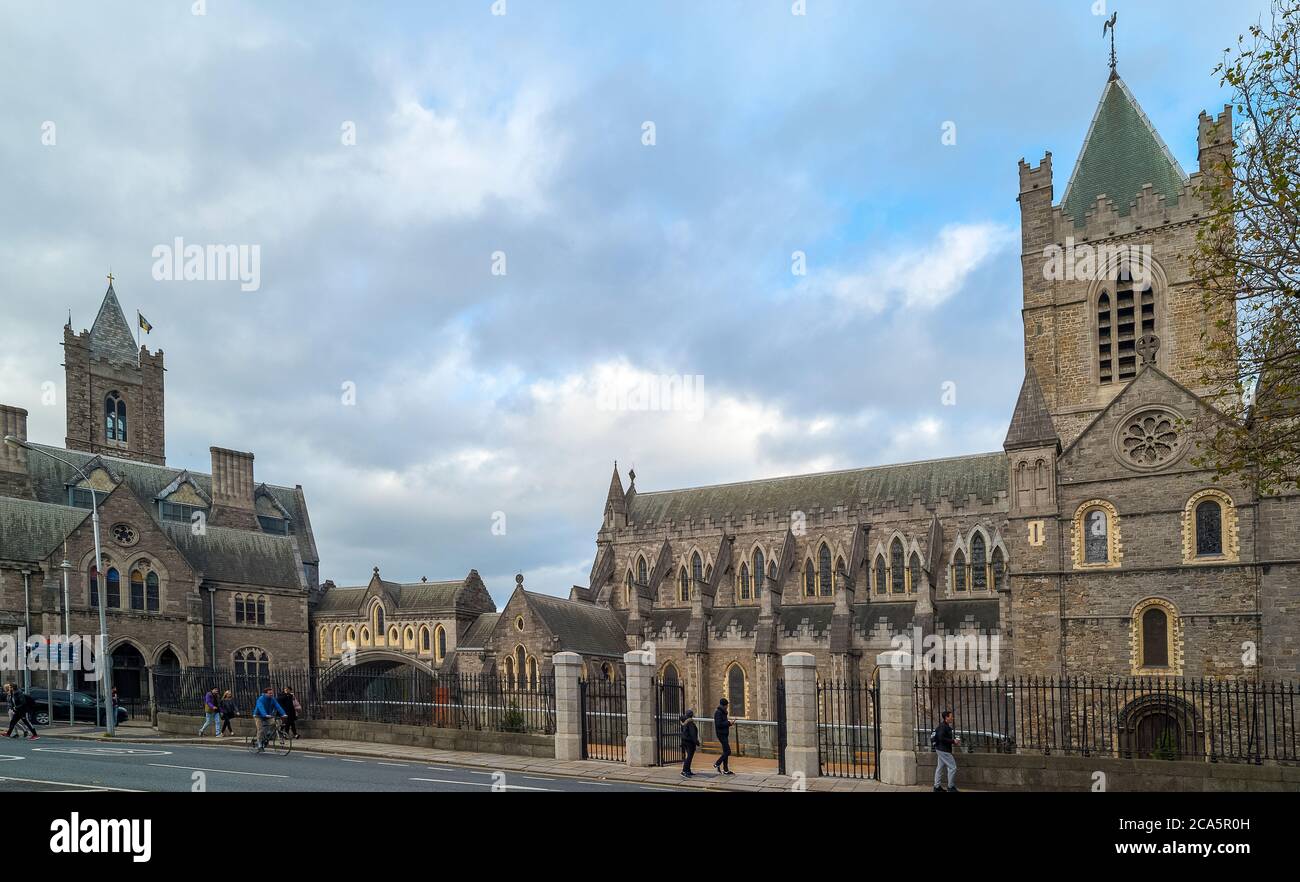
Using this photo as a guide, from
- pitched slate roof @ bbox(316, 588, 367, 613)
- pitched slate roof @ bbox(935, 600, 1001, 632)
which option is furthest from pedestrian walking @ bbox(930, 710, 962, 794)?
pitched slate roof @ bbox(316, 588, 367, 613)

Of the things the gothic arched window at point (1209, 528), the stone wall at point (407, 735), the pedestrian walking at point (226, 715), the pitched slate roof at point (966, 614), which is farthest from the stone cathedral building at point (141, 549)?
the gothic arched window at point (1209, 528)

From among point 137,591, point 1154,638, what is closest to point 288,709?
point 1154,638

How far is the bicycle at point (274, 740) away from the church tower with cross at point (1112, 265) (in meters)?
27.8

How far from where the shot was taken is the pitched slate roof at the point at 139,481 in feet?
169

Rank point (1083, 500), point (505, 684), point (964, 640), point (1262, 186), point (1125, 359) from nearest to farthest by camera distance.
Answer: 1. point (1262, 186)
2. point (1083, 500)
3. point (1125, 359)
4. point (964, 640)
5. point (505, 684)

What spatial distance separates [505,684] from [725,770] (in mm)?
21616

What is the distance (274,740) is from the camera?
88.6 ft

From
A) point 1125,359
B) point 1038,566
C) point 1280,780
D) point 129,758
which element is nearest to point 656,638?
point 1038,566

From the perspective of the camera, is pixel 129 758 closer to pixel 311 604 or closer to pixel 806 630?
pixel 806 630

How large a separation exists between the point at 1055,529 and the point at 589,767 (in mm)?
17108

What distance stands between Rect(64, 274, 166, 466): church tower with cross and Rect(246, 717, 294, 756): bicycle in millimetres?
46783

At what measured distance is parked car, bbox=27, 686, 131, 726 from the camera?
35625mm

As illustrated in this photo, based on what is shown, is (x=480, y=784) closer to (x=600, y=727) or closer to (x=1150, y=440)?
(x=600, y=727)

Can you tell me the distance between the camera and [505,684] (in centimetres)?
4244
